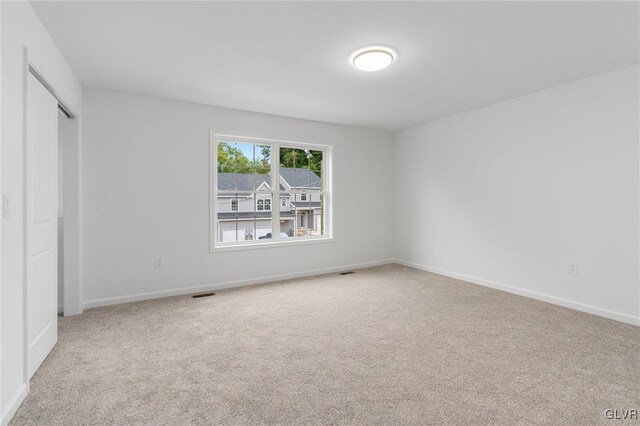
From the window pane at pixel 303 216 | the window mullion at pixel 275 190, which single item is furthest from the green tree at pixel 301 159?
the window pane at pixel 303 216

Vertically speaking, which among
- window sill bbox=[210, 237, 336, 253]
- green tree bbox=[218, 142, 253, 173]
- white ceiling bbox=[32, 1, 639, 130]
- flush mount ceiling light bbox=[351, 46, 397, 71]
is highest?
white ceiling bbox=[32, 1, 639, 130]

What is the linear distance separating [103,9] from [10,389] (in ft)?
7.77

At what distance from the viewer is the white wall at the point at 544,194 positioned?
3.10m

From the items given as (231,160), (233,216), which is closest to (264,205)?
(233,216)

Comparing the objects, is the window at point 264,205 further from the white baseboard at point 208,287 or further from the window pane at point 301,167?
the white baseboard at point 208,287

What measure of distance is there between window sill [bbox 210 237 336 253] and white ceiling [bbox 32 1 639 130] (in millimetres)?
1902

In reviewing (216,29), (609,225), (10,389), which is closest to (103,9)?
(216,29)

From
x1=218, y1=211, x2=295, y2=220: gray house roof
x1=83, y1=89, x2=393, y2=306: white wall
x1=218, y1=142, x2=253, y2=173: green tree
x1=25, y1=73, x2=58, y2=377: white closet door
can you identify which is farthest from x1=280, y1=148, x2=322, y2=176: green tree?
x1=25, y1=73, x2=58, y2=377: white closet door

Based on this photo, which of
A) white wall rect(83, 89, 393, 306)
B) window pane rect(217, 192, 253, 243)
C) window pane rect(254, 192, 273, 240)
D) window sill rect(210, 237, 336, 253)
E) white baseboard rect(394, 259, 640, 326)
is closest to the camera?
white baseboard rect(394, 259, 640, 326)

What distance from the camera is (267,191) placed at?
186 inches

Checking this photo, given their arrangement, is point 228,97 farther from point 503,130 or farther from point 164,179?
point 503,130

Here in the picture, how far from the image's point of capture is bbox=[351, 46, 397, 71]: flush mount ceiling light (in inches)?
106

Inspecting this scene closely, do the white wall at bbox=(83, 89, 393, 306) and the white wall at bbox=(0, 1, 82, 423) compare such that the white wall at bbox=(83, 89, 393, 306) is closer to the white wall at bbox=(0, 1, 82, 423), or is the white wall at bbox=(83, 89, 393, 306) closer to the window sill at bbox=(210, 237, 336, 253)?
the window sill at bbox=(210, 237, 336, 253)

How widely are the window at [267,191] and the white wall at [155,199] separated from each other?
187mm
